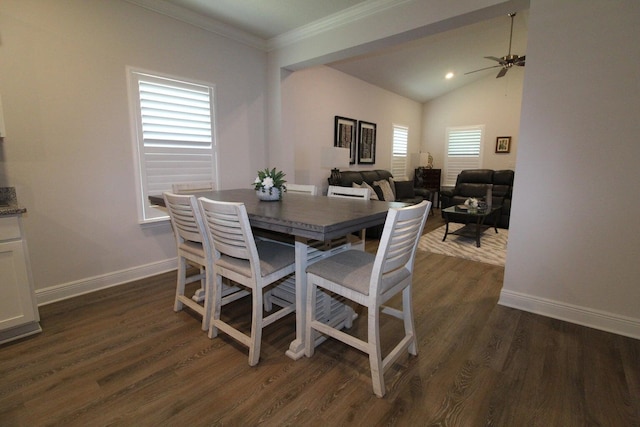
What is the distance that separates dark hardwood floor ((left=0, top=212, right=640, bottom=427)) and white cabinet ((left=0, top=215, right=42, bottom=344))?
12cm

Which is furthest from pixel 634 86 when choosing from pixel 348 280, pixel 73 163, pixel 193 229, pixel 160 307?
pixel 73 163

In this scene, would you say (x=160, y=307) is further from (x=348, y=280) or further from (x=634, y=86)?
(x=634, y=86)

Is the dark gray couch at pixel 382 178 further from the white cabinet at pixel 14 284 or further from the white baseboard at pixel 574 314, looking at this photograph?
the white cabinet at pixel 14 284

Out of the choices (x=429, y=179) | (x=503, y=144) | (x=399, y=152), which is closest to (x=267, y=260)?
(x=399, y=152)

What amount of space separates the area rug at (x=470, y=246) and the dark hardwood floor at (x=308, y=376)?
5.11 feet

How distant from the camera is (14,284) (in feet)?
6.45

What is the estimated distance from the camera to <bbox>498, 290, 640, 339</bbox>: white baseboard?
2.15m

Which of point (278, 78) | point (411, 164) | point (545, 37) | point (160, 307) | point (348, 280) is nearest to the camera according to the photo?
point (348, 280)

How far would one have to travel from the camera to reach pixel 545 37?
2.20 m

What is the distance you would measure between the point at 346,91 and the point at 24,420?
5.42 m

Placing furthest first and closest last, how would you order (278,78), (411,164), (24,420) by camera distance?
1. (411,164)
2. (278,78)
3. (24,420)

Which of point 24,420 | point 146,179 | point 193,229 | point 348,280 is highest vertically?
point 146,179

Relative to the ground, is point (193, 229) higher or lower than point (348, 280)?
higher

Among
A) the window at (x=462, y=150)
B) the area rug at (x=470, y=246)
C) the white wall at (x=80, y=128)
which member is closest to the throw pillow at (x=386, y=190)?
the area rug at (x=470, y=246)
